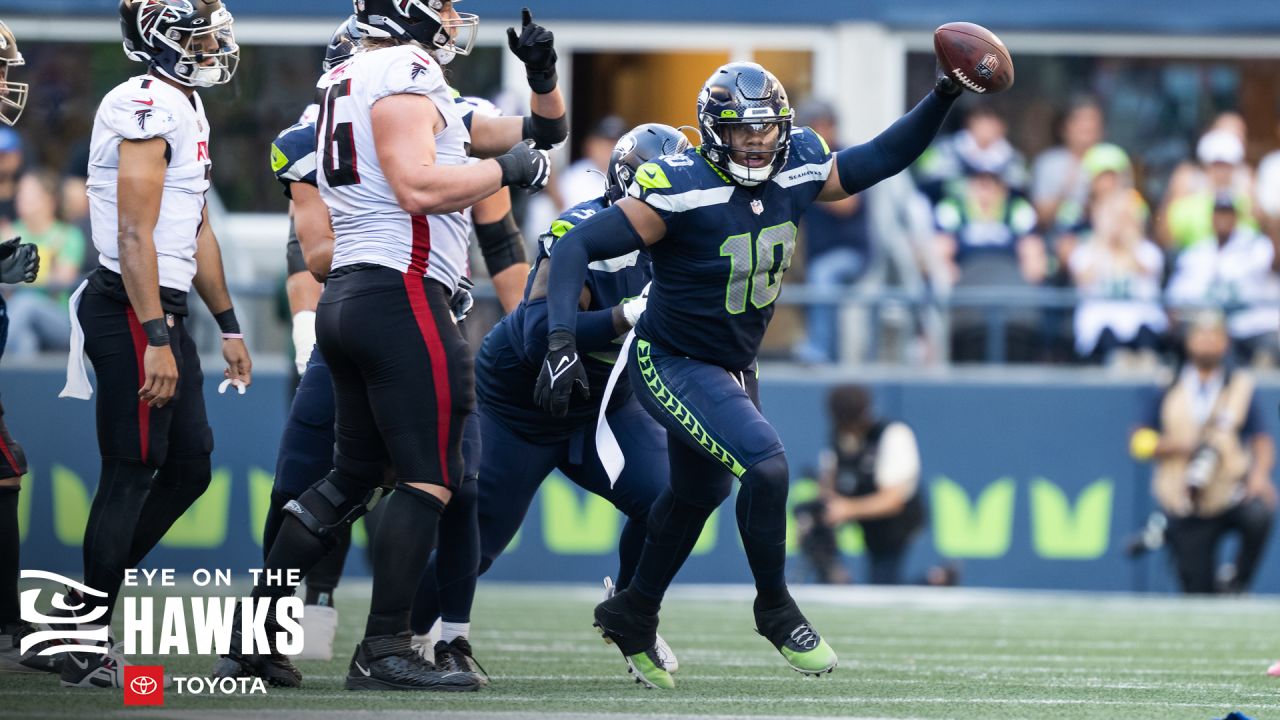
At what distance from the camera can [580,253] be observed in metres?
5.63

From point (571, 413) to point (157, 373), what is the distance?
1340 millimetres

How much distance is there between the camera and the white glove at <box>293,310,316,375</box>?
264 inches

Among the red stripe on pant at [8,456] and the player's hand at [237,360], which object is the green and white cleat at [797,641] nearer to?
the player's hand at [237,360]

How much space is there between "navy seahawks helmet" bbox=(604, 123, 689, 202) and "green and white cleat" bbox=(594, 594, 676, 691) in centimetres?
135

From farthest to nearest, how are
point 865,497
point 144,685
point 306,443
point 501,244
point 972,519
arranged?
point 972,519 → point 865,497 → point 501,244 → point 306,443 → point 144,685

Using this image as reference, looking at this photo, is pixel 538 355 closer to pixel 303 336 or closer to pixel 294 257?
pixel 303 336

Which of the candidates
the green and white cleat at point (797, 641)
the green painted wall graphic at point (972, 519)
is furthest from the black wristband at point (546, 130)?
the green painted wall graphic at point (972, 519)

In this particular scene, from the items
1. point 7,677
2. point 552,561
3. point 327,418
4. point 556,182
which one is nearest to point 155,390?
point 327,418

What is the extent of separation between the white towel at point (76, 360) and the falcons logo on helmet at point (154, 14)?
79 cm

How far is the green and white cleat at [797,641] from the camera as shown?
5.66 meters

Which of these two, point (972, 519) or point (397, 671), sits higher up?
point (397, 671)

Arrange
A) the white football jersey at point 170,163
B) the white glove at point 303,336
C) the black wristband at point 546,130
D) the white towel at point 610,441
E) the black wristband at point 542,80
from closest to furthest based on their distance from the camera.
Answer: the black wristband at point 542,80 < the black wristband at point 546,130 < the white football jersey at point 170,163 < the white towel at point 610,441 < the white glove at point 303,336

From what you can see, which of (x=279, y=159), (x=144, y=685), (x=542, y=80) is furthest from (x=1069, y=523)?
(x=144, y=685)

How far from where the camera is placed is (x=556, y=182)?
1241 centimetres
